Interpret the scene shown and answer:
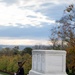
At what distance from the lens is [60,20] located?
28531 millimetres

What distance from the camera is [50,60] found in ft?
60.8

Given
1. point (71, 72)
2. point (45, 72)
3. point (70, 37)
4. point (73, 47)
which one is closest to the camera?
point (45, 72)

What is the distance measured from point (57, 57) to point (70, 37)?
842 centimetres

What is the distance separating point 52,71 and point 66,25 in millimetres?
9584

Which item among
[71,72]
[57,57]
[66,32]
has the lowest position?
[71,72]

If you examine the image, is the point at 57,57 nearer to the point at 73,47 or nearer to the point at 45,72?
the point at 45,72

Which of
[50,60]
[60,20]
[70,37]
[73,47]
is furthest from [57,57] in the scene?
[60,20]

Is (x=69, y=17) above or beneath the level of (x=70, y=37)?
above

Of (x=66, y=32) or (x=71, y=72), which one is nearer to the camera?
(x=66, y=32)

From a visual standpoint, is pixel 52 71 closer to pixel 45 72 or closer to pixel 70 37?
pixel 45 72

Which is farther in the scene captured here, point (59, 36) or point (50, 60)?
point (59, 36)

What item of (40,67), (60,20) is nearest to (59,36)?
(60,20)

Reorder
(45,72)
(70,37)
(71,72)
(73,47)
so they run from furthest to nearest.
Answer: (71,72) < (70,37) < (73,47) < (45,72)

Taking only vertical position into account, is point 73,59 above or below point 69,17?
below
